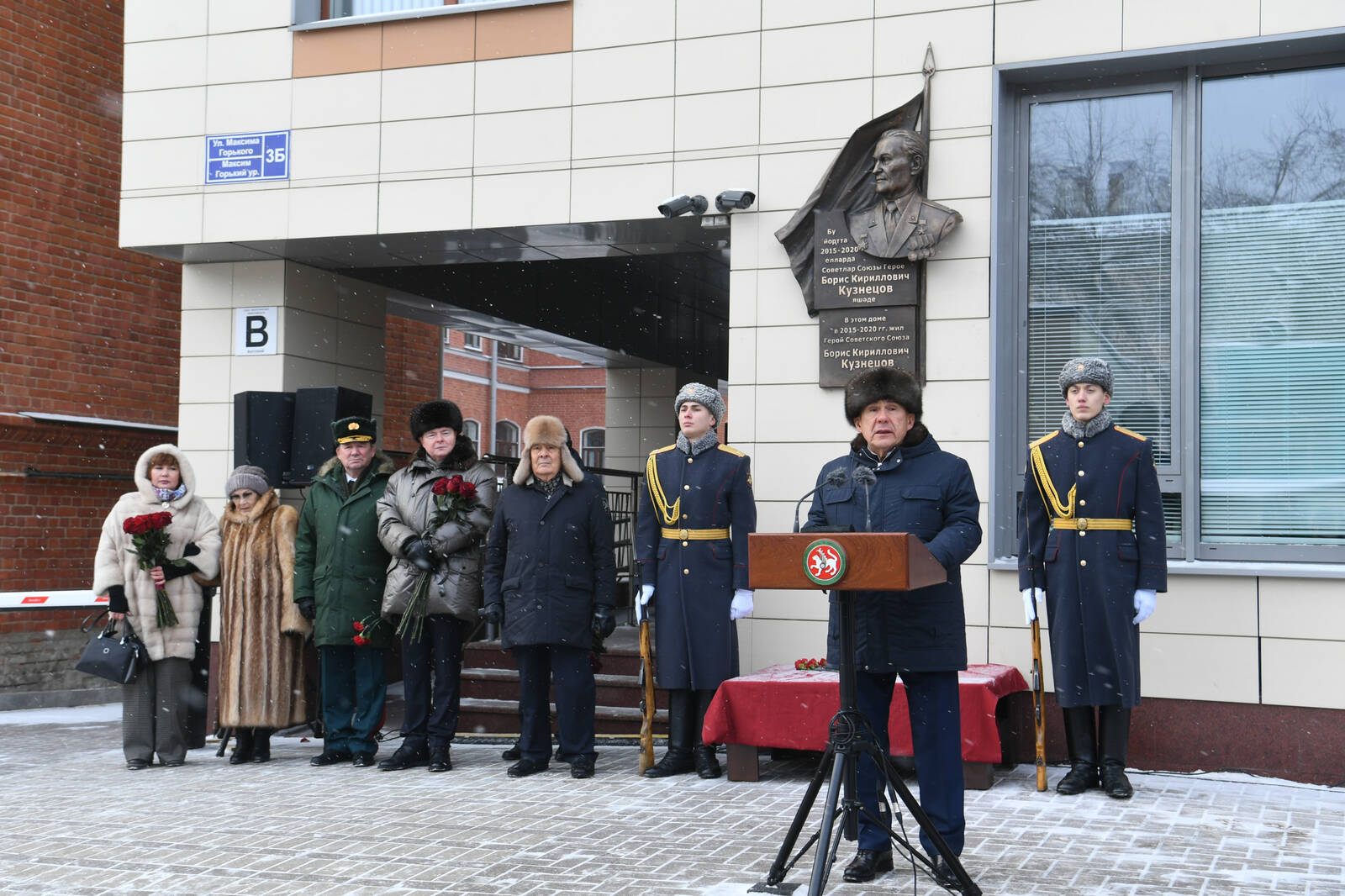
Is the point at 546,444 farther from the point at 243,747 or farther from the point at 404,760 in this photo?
the point at 243,747

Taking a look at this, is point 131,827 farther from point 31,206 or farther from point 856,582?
point 31,206

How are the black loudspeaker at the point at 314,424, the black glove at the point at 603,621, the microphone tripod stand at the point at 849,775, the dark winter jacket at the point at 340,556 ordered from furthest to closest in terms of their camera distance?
the black loudspeaker at the point at 314,424
the dark winter jacket at the point at 340,556
the black glove at the point at 603,621
the microphone tripod stand at the point at 849,775

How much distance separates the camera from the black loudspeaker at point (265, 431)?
28.4 feet

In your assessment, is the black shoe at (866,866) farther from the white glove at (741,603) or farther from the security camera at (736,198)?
the security camera at (736,198)

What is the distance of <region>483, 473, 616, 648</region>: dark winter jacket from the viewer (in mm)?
6902

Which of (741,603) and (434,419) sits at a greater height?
(434,419)

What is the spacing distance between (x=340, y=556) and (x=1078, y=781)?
3853mm

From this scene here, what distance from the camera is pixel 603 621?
6.93 meters

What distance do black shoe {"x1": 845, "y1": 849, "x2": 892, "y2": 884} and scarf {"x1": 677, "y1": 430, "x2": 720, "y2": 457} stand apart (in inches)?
108

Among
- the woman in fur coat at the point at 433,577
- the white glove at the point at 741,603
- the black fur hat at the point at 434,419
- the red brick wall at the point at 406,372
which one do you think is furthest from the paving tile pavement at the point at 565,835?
→ the red brick wall at the point at 406,372

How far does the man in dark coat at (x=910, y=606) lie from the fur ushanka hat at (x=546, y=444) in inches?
103

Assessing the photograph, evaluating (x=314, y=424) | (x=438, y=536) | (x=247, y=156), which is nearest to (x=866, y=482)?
(x=438, y=536)

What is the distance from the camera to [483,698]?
338 inches

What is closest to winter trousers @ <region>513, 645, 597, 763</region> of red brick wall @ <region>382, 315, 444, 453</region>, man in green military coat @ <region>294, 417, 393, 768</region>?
man in green military coat @ <region>294, 417, 393, 768</region>
